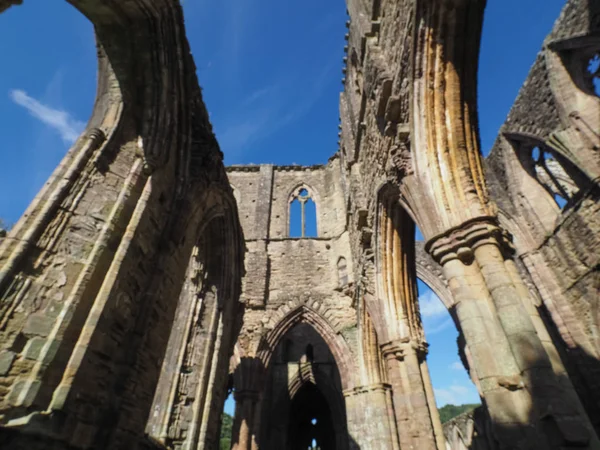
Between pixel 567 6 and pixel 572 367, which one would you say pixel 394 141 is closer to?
pixel 567 6

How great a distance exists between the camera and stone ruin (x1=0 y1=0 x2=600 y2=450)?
308cm

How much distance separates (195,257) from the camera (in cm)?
765

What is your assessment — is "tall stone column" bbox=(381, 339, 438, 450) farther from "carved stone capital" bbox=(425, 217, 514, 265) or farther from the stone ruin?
"carved stone capital" bbox=(425, 217, 514, 265)

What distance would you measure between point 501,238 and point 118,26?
19.0 ft

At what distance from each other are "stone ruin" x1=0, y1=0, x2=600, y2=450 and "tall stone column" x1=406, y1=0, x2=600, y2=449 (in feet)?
0.07

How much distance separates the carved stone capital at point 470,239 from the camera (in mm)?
3699

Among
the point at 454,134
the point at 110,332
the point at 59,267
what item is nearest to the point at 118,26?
the point at 59,267

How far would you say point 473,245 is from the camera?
373cm

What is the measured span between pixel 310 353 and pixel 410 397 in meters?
9.06

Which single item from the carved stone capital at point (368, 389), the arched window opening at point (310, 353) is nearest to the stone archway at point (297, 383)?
the arched window opening at point (310, 353)

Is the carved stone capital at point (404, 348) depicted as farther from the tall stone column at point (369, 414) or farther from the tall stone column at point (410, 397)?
the tall stone column at point (369, 414)

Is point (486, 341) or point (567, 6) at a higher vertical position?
point (567, 6)

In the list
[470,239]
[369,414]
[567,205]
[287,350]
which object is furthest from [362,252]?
[287,350]

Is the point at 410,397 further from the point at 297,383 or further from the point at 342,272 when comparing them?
the point at 297,383
